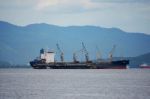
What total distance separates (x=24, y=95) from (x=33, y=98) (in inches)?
243

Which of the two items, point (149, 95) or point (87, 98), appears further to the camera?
point (149, 95)

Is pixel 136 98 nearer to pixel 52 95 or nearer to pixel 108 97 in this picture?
pixel 108 97

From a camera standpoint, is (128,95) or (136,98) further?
(128,95)

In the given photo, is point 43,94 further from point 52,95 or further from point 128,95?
point 128,95

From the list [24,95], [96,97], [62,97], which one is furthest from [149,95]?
[24,95]

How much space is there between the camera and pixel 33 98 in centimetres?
7762

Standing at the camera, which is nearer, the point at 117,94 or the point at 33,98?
the point at 33,98

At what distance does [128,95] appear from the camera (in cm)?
8562

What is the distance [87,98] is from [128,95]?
9.70 meters

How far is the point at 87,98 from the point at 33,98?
816 centimetres

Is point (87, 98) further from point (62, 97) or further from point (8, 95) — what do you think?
point (8, 95)

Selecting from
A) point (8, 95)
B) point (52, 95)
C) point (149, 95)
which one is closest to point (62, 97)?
point (52, 95)

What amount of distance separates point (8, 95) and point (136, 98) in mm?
20378

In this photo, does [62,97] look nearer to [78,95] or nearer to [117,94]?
[78,95]
